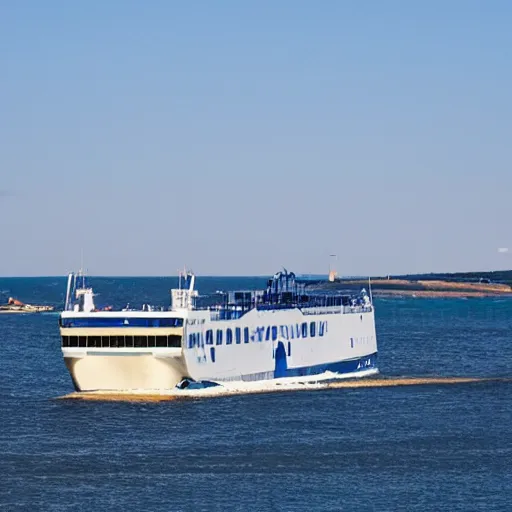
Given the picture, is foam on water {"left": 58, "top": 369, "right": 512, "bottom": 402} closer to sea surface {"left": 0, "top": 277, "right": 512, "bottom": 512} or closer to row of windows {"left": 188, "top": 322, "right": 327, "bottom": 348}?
sea surface {"left": 0, "top": 277, "right": 512, "bottom": 512}

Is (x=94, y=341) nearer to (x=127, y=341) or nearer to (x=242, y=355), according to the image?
(x=127, y=341)

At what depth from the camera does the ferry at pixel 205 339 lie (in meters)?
83.4

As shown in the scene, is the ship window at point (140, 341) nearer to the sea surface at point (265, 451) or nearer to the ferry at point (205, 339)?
the ferry at point (205, 339)

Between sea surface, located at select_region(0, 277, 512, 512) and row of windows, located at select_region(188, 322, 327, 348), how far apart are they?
402 cm

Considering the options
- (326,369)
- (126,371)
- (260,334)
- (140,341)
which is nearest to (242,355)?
(260,334)

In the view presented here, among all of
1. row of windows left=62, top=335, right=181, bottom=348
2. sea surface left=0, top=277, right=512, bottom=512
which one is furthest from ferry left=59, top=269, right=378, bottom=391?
sea surface left=0, top=277, right=512, bottom=512

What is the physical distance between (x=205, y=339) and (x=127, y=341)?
250 inches

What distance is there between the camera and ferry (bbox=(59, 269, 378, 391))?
83438 millimetres

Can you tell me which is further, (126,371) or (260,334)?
(260,334)

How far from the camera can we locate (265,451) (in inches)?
2697

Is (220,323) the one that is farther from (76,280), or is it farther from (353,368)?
(353,368)

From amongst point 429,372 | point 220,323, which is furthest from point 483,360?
point 220,323

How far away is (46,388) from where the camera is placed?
326ft

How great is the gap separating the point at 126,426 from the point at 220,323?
15638 millimetres
